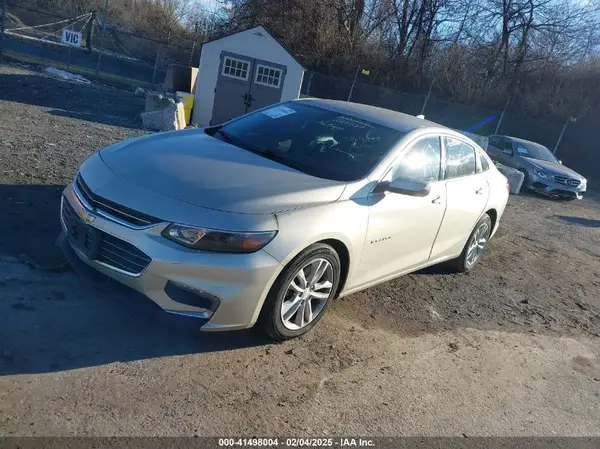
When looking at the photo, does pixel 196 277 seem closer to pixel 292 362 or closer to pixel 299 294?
pixel 299 294

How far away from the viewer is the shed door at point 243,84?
1678cm

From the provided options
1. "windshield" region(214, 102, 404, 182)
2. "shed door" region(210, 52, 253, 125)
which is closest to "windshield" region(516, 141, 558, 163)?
"shed door" region(210, 52, 253, 125)

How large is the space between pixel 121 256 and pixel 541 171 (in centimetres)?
1507

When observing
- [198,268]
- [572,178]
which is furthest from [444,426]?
[572,178]

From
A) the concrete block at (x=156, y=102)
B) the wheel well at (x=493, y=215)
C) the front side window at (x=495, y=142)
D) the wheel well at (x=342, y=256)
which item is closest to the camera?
the wheel well at (x=342, y=256)

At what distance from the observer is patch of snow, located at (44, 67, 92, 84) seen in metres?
20.2

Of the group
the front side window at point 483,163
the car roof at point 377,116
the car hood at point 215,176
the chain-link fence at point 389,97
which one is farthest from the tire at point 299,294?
the chain-link fence at point 389,97

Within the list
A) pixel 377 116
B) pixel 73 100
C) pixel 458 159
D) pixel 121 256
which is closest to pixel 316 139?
pixel 377 116

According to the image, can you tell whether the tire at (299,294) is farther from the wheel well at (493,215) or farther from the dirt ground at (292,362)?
the wheel well at (493,215)

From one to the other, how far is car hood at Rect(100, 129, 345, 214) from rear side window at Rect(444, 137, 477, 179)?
1724 mm

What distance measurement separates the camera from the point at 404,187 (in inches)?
168

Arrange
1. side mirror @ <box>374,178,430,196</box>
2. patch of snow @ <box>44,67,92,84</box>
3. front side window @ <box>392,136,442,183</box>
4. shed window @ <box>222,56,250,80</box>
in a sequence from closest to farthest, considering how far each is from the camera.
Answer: side mirror @ <box>374,178,430,196</box> < front side window @ <box>392,136,442,183</box> < shed window @ <box>222,56,250,80</box> < patch of snow @ <box>44,67,92,84</box>

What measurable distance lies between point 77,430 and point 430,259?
361 centimetres

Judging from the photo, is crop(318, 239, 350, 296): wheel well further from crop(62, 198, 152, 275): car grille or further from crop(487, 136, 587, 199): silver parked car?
crop(487, 136, 587, 199): silver parked car
